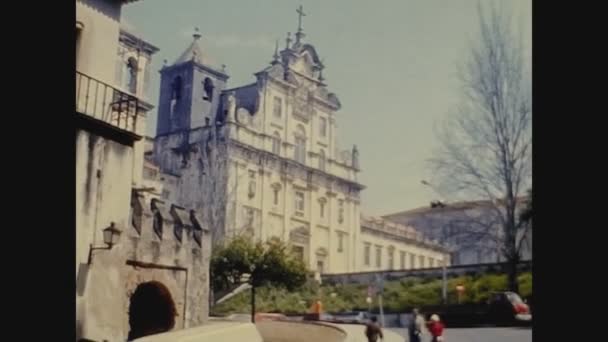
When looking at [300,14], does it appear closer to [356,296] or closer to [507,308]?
[356,296]

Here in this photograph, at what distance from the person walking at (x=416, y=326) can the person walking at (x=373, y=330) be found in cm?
12

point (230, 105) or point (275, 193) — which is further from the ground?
point (230, 105)

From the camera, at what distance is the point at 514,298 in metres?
2.70

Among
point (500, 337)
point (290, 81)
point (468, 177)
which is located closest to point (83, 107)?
point (290, 81)

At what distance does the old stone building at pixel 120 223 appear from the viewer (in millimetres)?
2762

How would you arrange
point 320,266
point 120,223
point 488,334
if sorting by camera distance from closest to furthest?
point 488,334 < point 120,223 < point 320,266

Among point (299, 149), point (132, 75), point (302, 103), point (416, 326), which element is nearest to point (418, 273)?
point (416, 326)

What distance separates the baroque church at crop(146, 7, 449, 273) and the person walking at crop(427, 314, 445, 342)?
0.26m

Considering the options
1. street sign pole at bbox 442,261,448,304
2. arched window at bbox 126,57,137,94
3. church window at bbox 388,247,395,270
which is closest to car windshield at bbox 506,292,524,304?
street sign pole at bbox 442,261,448,304

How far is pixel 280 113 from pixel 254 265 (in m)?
0.67

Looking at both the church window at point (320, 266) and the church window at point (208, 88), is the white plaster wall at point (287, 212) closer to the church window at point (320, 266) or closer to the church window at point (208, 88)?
the church window at point (320, 266)

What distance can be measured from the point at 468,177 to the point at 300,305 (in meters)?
0.89

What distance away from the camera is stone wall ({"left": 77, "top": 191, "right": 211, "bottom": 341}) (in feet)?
8.99
